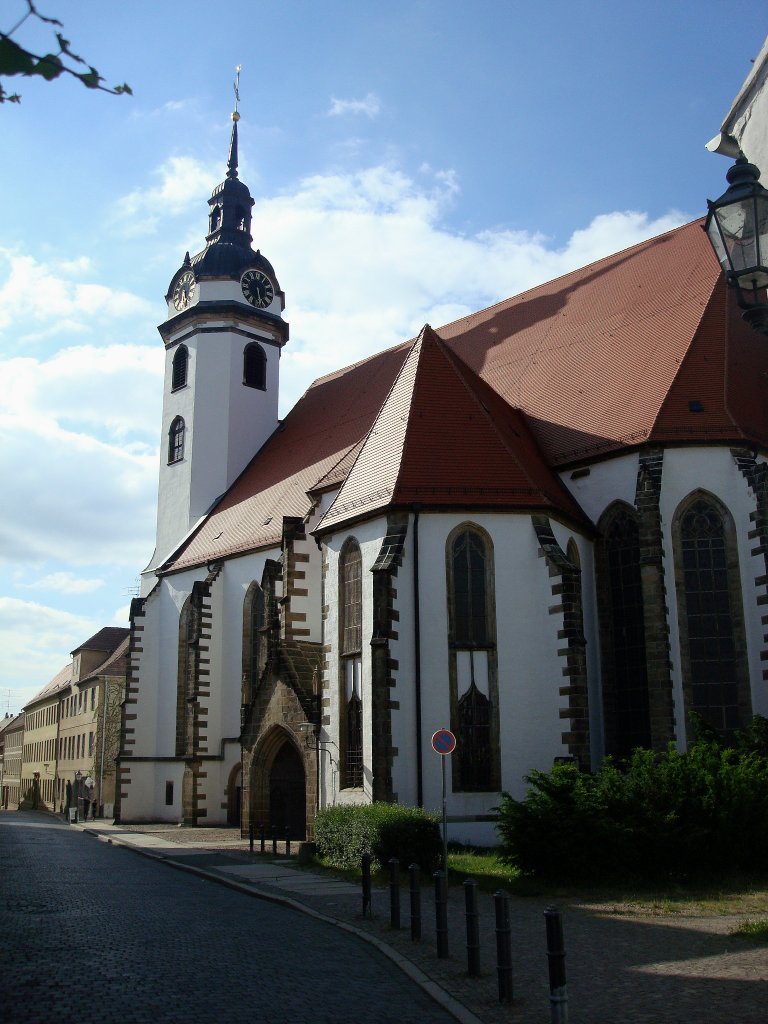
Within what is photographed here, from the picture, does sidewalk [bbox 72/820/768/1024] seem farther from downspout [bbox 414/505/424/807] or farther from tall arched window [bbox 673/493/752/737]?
tall arched window [bbox 673/493/752/737]

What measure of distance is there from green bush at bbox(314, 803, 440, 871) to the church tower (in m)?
20.8

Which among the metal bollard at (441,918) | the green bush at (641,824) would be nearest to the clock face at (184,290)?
the green bush at (641,824)

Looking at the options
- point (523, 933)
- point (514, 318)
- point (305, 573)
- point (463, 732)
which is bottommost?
point (523, 933)

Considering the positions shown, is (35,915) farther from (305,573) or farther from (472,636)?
(305,573)

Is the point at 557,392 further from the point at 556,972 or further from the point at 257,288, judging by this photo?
the point at 556,972

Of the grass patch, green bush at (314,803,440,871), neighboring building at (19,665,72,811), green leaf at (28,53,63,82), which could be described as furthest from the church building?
neighboring building at (19,665,72,811)

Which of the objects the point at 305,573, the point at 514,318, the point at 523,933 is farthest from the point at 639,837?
the point at 514,318

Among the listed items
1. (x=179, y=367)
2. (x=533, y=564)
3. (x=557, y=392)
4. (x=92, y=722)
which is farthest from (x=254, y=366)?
(x=92, y=722)

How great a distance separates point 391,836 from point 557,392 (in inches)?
537

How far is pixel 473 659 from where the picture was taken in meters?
20.2

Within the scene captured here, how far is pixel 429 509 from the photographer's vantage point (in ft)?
68.0

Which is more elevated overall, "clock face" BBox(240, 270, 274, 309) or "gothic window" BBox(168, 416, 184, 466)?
"clock face" BBox(240, 270, 274, 309)

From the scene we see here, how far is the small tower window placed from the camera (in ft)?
124

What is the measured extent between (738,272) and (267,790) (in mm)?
19158
